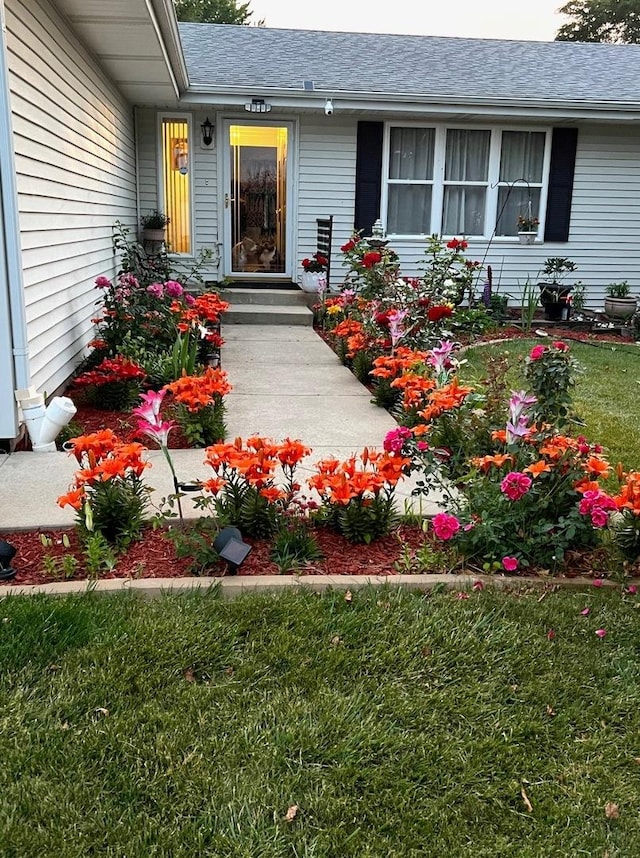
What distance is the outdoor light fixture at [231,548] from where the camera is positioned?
2695mm

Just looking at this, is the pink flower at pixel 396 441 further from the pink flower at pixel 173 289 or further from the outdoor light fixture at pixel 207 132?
Answer: the outdoor light fixture at pixel 207 132

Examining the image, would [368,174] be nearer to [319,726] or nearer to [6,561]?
[6,561]

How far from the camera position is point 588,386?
6.30 m

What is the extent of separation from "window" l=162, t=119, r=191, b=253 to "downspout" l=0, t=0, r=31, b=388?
6561mm

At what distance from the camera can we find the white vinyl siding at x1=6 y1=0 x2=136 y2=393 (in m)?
4.42

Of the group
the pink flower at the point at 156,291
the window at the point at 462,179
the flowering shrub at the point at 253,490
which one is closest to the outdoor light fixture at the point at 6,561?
the flowering shrub at the point at 253,490

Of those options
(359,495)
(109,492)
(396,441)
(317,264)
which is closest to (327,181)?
(317,264)

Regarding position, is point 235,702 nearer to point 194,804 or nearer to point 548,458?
point 194,804

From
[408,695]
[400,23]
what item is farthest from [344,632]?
[400,23]

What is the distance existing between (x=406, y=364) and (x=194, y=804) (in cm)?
348

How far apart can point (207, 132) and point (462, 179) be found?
3.63m

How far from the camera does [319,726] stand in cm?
200

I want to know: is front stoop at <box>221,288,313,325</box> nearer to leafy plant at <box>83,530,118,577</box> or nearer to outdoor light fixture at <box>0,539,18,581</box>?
leafy plant at <box>83,530,118,577</box>

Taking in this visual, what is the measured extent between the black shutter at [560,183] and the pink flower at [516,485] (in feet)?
29.7
